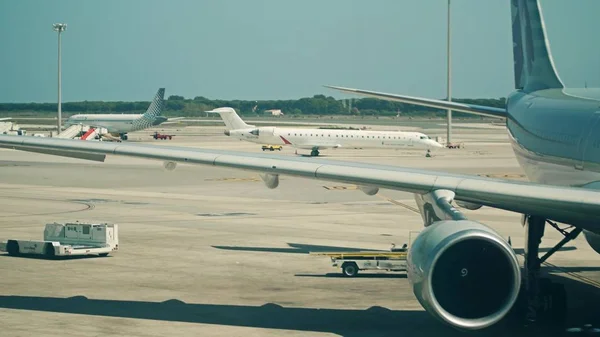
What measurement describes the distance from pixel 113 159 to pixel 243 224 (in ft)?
134

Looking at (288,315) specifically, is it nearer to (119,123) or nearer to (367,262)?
(367,262)

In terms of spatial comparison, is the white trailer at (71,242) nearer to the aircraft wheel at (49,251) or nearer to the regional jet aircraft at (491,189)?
the aircraft wheel at (49,251)

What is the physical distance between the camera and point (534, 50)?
Result: 27.3 meters

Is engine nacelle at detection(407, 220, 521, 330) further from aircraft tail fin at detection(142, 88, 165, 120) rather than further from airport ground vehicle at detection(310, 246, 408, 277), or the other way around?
aircraft tail fin at detection(142, 88, 165, 120)

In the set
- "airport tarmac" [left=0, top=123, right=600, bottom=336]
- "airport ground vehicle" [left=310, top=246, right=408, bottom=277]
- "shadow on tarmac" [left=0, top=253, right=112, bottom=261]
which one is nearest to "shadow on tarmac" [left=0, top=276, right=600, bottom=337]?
"airport tarmac" [left=0, top=123, right=600, bottom=336]

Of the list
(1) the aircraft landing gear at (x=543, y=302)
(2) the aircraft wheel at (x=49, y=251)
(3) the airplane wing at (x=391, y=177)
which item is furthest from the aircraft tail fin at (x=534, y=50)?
(2) the aircraft wheel at (x=49, y=251)

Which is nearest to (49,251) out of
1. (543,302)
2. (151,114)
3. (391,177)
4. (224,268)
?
(224,268)

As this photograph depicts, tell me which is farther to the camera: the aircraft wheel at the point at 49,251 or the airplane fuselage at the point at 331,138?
the airplane fuselage at the point at 331,138

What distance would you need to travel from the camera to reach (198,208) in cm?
4131

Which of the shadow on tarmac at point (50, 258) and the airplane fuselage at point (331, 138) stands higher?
the airplane fuselage at point (331, 138)

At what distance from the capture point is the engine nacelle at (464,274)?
14.7 metres

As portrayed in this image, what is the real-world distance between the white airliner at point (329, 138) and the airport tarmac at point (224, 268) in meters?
36.1

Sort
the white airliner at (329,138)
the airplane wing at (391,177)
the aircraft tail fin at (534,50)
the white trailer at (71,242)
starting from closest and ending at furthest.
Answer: the airplane wing at (391,177) → the aircraft tail fin at (534,50) → the white trailer at (71,242) → the white airliner at (329,138)

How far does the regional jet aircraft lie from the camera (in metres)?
14.9
